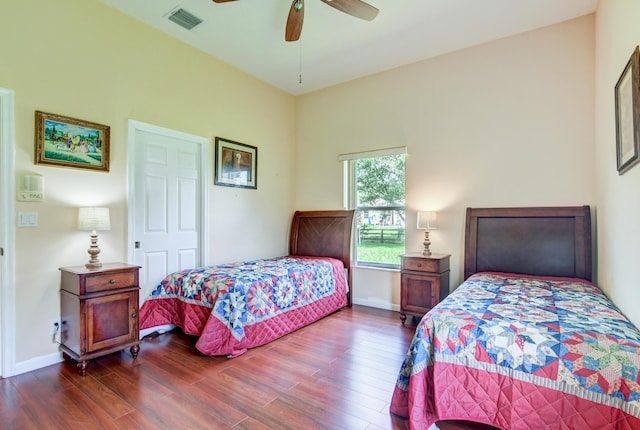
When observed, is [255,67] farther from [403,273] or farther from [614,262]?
[614,262]

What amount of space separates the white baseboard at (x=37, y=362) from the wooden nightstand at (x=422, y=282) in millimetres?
3231

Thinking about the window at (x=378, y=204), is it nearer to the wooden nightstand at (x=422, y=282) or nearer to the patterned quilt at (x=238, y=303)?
the wooden nightstand at (x=422, y=282)

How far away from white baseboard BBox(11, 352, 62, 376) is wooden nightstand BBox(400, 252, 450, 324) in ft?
10.6

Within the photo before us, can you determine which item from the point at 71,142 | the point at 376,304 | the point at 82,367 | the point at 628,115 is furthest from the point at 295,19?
the point at 376,304

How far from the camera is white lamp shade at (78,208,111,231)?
262 cm

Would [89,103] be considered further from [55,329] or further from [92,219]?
[55,329]

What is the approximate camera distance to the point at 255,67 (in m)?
4.21

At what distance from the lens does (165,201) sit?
3.46 meters

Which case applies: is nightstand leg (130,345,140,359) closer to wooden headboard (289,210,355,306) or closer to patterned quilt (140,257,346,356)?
patterned quilt (140,257,346,356)

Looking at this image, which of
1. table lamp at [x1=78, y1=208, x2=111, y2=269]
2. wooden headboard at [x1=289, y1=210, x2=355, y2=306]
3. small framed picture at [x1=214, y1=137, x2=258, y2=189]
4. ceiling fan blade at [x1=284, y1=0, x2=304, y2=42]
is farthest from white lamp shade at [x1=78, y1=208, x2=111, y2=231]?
A: wooden headboard at [x1=289, y1=210, x2=355, y2=306]

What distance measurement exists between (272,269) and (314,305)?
2.10 ft

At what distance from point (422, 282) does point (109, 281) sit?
2.97 m

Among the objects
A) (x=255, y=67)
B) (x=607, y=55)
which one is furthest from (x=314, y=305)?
(x=607, y=55)

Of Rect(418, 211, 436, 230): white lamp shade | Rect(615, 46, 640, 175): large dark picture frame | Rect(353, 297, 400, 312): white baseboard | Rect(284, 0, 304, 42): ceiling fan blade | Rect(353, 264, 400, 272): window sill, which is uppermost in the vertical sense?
Rect(284, 0, 304, 42): ceiling fan blade
